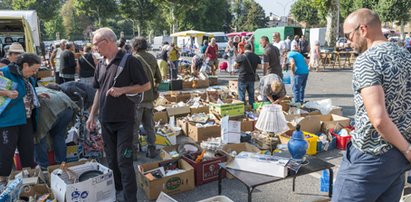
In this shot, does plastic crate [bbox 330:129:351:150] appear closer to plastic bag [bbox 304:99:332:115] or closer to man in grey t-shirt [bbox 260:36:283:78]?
plastic bag [bbox 304:99:332:115]

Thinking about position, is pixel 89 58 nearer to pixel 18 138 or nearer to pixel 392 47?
pixel 18 138

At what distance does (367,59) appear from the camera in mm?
1829

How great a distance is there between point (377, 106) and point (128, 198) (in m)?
2.52

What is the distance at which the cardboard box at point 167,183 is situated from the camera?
12.5 ft

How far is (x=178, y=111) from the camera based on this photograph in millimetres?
6707

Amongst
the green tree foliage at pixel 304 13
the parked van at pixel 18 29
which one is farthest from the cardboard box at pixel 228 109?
the green tree foliage at pixel 304 13

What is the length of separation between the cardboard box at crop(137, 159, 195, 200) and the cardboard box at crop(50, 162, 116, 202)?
1.39 feet

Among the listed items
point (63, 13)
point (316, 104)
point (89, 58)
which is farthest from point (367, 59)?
point (63, 13)

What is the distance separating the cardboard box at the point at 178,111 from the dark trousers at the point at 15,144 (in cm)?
303

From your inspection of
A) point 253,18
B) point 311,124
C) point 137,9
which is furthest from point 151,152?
point 253,18

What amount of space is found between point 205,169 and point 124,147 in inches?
49.4

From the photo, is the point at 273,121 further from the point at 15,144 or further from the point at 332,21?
the point at 332,21

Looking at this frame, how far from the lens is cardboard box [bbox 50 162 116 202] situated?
10.5 feet

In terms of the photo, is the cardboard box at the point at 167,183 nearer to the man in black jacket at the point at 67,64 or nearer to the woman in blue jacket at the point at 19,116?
the woman in blue jacket at the point at 19,116
